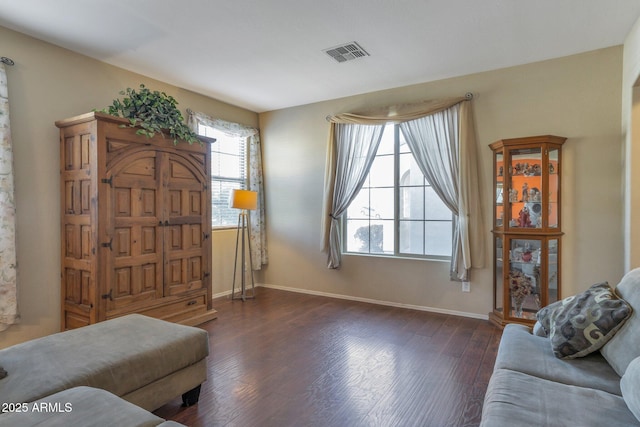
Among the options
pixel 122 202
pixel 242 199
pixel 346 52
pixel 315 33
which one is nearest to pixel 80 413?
pixel 122 202

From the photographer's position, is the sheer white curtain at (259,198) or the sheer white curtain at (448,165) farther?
the sheer white curtain at (259,198)

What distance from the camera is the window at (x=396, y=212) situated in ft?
13.9

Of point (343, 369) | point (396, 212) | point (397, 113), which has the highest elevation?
point (397, 113)

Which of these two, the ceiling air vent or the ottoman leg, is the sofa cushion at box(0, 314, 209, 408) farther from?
the ceiling air vent

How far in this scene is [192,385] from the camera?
2.16 m

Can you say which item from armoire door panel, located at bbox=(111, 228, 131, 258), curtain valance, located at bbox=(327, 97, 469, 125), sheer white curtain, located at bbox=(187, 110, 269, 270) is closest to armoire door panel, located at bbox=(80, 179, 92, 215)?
armoire door panel, located at bbox=(111, 228, 131, 258)

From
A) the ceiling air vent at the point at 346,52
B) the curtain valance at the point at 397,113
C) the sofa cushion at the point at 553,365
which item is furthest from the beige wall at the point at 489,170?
the sofa cushion at the point at 553,365

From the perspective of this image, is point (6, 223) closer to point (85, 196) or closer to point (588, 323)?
point (85, 196)

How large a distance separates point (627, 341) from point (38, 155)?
4371 millimetres

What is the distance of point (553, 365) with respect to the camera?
5.73 ft

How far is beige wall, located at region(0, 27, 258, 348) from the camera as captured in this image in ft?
9.91

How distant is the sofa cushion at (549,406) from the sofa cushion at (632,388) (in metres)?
0.04

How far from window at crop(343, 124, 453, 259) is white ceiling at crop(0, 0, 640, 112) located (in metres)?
1.02

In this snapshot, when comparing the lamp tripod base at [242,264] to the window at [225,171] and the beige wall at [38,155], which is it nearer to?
the window at [225,171]
